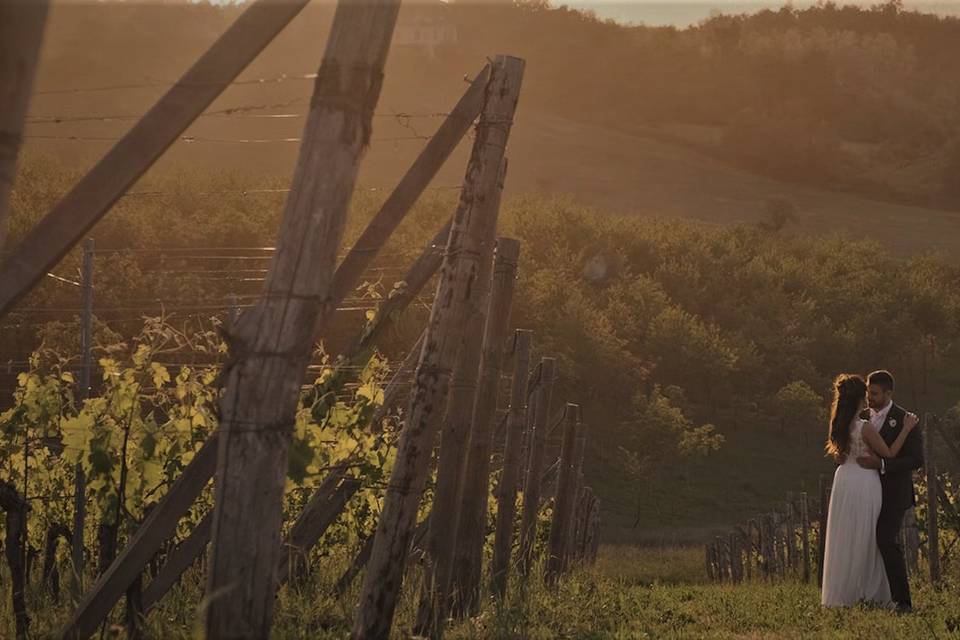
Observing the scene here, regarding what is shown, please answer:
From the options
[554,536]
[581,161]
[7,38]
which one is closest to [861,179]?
[581,161]

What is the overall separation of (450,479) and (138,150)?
A: 2.52 metres

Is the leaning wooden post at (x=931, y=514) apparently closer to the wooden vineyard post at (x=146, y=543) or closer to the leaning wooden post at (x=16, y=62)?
the wooden vineyard post at (x=146, y=543)

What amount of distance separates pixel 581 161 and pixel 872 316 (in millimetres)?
35743

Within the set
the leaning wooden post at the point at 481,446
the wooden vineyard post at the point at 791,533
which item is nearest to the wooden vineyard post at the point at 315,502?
the leaning wooden post at the point at 481,446

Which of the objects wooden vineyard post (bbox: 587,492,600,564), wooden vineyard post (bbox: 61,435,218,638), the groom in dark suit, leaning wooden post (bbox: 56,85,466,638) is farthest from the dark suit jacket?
wooden vineyard post (bbox: 587,492,600,564)

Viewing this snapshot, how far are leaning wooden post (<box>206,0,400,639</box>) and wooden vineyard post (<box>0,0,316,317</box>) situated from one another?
667mm

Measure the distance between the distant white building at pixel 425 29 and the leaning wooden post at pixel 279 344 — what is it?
107927mm

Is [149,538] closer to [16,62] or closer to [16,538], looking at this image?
[16,538]

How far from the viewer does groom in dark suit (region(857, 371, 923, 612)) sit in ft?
30.7

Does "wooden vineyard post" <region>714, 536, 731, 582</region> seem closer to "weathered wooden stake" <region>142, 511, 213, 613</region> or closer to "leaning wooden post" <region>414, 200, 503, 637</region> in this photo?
"leaning wooden post" <region>414, 200, 503, 637</region>

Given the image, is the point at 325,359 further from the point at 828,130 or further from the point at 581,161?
the point at 828,130

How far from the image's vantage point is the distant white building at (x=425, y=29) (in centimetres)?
11344

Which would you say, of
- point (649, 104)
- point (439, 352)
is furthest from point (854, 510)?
point (649, 104)

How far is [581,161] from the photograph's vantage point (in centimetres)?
9512
